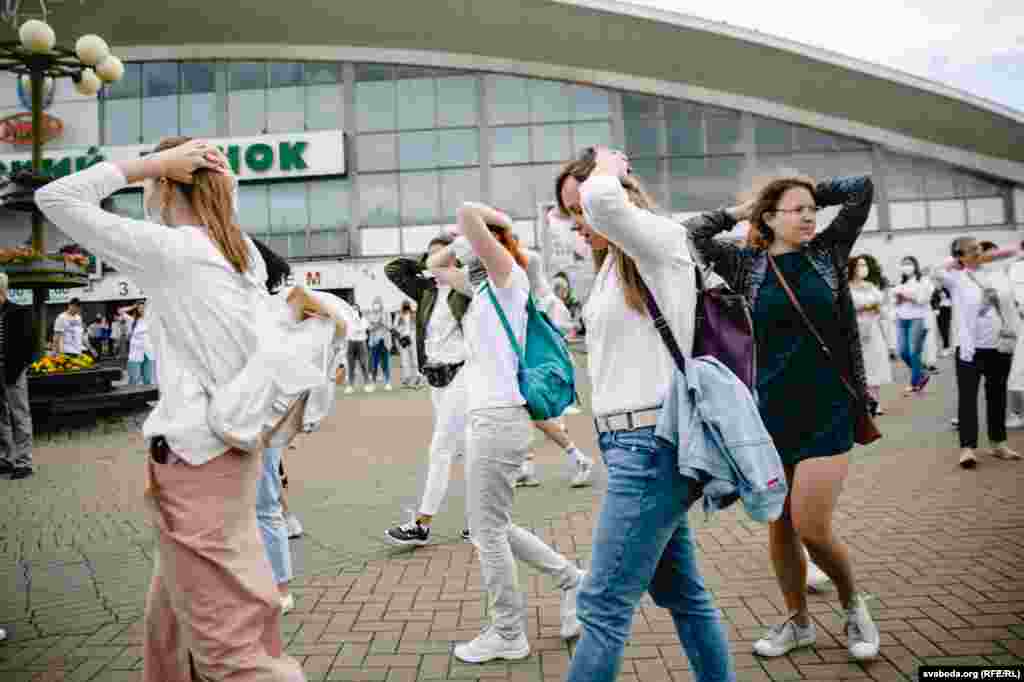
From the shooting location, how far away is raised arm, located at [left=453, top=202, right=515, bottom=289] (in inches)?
116

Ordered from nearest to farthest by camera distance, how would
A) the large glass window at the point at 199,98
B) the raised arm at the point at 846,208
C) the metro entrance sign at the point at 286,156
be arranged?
the raised arm at the point at 846,208, the metro entrance sign at the point at 286,156, the large glass window at the point at 199,98

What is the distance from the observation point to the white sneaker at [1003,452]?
6.45m

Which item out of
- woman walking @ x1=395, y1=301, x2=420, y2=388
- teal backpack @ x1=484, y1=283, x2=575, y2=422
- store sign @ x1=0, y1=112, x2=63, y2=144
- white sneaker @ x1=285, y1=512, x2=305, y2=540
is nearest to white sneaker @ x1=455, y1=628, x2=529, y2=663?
teal backpack @ x1=484, y1=283, x2=575, y2=422

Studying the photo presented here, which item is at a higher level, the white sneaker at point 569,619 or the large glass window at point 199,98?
the large glass window at point 199,98

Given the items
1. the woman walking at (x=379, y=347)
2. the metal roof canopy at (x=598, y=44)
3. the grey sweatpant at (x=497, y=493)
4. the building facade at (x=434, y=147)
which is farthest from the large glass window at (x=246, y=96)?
the grey sweatpant at (x=497, y=493)

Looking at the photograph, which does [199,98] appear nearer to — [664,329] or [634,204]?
[634,204]

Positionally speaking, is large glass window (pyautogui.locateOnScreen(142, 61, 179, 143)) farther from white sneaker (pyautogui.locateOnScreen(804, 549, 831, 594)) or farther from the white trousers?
white sneaker (pyautogui.locateOnScreen(804, 549, 831, 594))

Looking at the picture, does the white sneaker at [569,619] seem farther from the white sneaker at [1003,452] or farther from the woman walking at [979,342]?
the white sneaker at [1003,452]

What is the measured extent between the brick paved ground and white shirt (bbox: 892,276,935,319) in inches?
204

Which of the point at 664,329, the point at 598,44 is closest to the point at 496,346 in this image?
the point at 664,329

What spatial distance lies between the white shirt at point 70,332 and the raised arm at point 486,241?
1375 centimetres

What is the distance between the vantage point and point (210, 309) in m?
1.95

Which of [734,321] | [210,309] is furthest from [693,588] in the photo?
[210,309]

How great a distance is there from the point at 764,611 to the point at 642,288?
2147 millimetres
